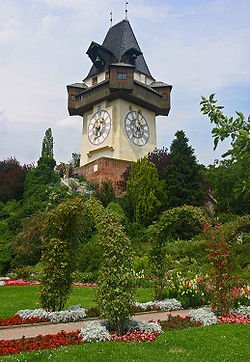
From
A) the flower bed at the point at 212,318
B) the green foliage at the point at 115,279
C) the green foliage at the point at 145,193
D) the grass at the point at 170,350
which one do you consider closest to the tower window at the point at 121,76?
the green foliage at the point at 145,193

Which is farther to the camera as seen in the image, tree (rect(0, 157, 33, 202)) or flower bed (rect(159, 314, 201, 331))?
tree (rect(0, 157, 33, 202))

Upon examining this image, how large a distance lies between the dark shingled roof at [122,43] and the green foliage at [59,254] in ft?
92.6

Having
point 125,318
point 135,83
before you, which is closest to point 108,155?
point 135,83

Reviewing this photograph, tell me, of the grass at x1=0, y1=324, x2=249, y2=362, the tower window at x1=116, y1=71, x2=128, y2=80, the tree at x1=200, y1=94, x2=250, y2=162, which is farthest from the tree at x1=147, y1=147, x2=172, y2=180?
the tree at x1=200, y1=94, x2=250, y2=162

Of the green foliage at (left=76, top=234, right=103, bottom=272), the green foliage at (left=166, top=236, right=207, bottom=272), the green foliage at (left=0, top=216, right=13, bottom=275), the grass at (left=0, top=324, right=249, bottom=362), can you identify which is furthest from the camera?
the green foliage at (left=0, top=216, right=13, bottom=275)

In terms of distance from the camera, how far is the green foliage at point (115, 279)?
250 inches

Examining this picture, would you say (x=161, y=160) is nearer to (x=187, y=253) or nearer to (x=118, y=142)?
(x=118, y=142)

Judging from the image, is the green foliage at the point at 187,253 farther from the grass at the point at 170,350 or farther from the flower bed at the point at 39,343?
the flower bed at the point at 39,343

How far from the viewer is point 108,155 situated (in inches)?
1247

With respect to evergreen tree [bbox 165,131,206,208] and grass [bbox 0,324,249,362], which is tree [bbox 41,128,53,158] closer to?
evergreen tree [bbox 165,131,206,208]

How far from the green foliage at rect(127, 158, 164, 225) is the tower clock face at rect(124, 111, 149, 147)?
9134 mm

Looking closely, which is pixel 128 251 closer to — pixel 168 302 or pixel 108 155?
pixel 168 302

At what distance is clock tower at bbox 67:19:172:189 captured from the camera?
29766mm

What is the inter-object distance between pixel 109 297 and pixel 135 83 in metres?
27.5
